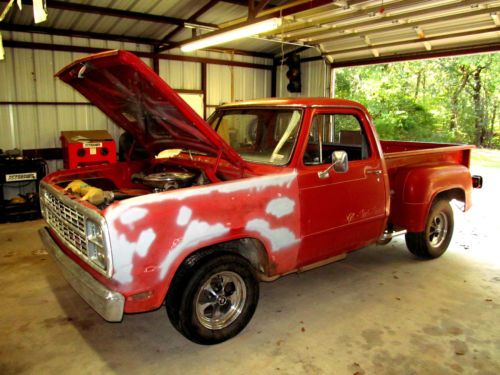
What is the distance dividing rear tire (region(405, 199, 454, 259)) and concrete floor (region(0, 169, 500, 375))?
17 centimetres

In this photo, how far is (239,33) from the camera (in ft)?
24.0

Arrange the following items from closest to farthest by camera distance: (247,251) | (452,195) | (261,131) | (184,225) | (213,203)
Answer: (184,225) < (213,203) < (247,251) < (261,131) < (452,195)

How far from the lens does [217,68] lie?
450 inches

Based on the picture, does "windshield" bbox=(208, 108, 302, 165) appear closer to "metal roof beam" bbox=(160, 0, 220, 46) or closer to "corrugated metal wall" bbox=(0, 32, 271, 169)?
"metal roof beam" bbox=(160, 0, 220, 46)

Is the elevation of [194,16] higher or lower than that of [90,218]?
higher

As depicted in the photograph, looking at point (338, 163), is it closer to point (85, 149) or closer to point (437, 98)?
point (85, 149)

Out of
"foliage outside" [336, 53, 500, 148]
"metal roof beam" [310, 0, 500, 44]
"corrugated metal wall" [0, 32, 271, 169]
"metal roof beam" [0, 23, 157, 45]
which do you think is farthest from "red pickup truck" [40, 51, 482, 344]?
"foliage outside" [336, 53, 500, 148]

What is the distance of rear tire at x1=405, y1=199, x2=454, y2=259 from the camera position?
4820 millimetres

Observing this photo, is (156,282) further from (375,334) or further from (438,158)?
(438,158)

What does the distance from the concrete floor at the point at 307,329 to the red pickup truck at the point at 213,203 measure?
356 mm

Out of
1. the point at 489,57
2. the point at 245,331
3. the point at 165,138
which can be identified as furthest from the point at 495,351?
the point at 489,57

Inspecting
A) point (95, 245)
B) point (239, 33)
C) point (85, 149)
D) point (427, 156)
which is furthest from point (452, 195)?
point (85, 149)

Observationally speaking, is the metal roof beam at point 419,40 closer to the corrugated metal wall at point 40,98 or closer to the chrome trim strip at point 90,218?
the corrugated metal wall at point 40,98

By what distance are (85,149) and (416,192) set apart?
20.8 ft
